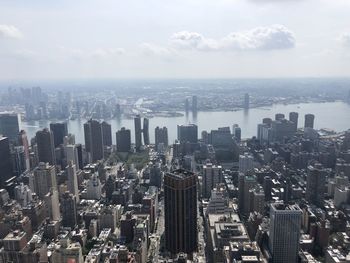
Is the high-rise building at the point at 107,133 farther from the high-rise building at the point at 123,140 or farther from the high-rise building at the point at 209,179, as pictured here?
the high-rise building at the point at 209,179

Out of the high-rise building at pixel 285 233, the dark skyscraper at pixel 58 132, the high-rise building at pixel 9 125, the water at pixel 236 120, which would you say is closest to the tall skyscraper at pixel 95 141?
the dark skyscraper at pixel 58 132

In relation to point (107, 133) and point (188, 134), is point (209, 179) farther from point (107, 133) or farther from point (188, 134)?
point (107, 133)

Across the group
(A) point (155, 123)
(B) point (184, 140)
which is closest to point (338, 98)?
(A) point (155, 123)

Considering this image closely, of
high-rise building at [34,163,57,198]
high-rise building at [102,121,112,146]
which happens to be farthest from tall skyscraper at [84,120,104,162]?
high-rise building at [34,163,57,198]

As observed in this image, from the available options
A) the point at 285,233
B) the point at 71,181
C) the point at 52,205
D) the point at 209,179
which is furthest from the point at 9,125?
the point at 285,233

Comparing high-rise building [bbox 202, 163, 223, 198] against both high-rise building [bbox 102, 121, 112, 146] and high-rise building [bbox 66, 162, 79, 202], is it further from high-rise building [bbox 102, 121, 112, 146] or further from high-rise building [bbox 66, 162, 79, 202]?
high-rise building [bbox 102, 121, 112, 146]
